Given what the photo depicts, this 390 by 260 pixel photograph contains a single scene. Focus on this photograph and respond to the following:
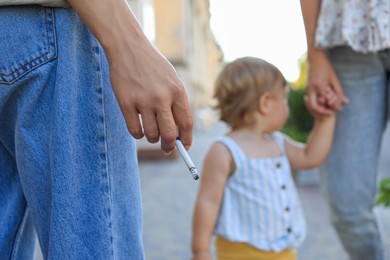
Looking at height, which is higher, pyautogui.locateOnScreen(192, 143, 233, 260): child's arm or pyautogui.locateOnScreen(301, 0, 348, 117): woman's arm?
pyautogui.locateOnScreen(301, 0, 348, 117): woman's arm

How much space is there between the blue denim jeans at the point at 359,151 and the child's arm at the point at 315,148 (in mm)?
103

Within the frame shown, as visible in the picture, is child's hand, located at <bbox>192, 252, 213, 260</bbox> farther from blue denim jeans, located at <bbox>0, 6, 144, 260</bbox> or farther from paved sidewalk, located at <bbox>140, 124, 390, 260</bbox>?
paved sidewalk, located at <bbox>140, 124, 390, 260</bbox>

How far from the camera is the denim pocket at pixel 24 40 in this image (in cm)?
119

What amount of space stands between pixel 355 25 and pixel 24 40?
5.01ft

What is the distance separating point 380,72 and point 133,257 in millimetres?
1455

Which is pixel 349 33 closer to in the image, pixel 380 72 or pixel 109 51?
pixel 380 72

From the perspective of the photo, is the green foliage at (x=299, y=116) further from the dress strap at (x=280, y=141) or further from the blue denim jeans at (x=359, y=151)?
the blue denim jeans at (x=359, y=151)

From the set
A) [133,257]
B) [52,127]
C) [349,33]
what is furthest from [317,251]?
[52,127]

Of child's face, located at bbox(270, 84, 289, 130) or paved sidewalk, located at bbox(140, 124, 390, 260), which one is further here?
paved sidewalk, located at bbox(140, 124, 390, 260)

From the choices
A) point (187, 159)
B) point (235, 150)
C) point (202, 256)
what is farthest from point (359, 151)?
point (187, 159)

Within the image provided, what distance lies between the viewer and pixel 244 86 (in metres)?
2.63

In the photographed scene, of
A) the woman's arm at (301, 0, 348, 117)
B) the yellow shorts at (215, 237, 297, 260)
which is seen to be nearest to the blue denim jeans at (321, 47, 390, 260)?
the woman's arm at (301, 0, 348, 117)

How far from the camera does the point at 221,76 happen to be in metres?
2.72

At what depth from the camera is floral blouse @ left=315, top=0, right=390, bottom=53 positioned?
7.34 feet
